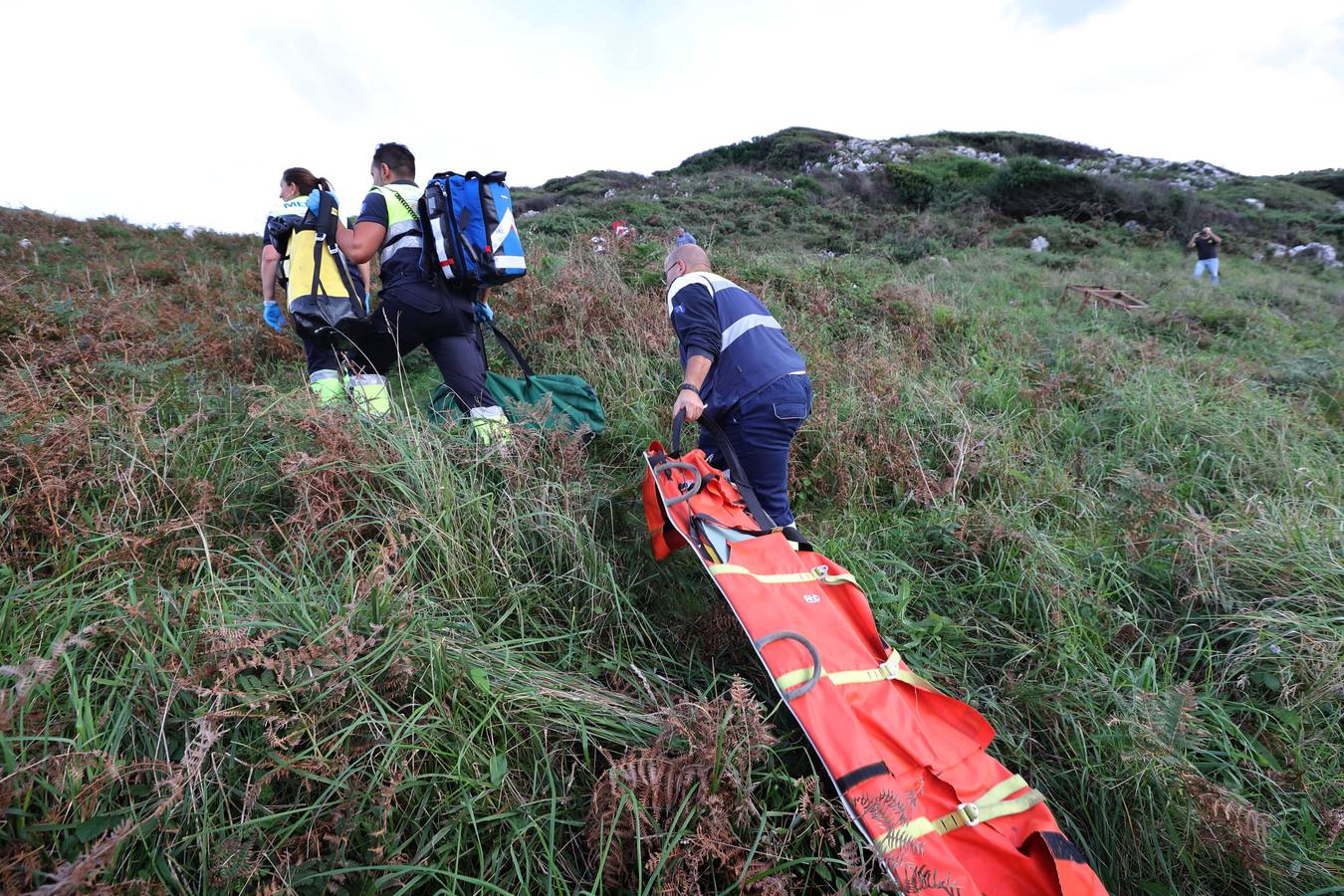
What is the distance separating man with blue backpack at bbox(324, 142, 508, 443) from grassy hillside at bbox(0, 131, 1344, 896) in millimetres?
433

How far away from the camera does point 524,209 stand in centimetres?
1845

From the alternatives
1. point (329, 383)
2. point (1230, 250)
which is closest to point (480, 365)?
point (329, 383)

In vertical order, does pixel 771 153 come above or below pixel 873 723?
above

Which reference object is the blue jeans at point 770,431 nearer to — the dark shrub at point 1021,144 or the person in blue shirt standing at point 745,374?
the person in blue shirt standing at point 745,374

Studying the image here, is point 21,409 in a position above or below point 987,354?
above

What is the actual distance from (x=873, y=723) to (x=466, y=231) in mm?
2982

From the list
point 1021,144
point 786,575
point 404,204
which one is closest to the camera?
point 786,575

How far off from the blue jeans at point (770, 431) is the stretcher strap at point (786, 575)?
2.15 ft

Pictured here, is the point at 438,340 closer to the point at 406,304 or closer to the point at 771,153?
the point at 406,304

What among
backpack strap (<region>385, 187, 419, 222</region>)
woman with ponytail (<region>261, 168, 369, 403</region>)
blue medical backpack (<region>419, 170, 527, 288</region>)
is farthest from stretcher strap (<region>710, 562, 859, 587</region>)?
backpack strap (<region>385, 187, 419, 222</region>)

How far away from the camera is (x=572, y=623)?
7.45 feet

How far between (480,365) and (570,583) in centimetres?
156

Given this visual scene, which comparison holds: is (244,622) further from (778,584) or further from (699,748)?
(778,584)

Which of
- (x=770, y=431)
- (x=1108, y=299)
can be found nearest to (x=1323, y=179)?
(x=1108, y=299)
